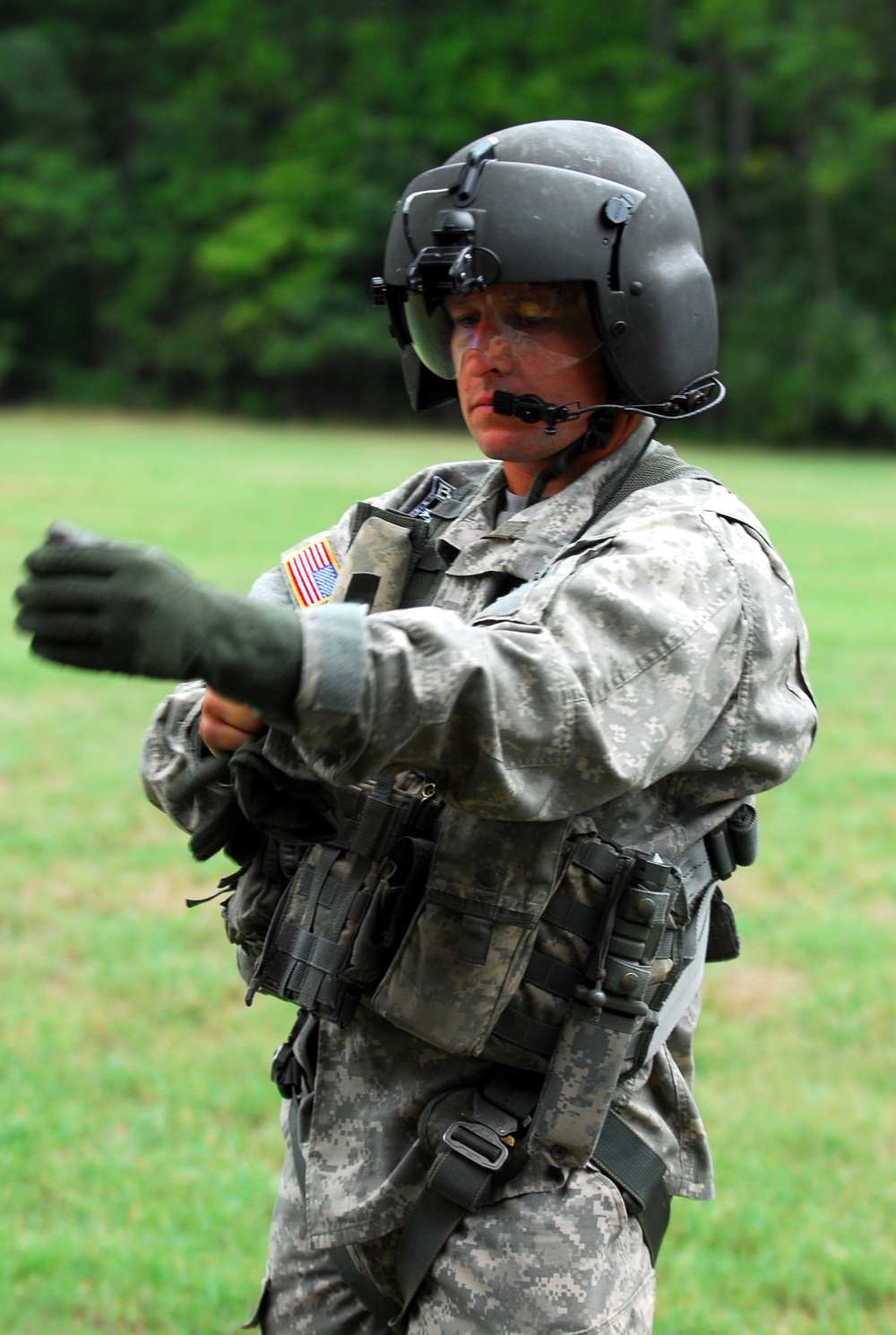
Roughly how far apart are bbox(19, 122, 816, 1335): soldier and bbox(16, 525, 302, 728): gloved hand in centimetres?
15

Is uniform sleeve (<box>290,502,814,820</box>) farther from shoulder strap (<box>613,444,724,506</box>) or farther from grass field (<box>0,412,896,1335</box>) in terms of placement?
grass field (<box>0,412,896,1335</box>)

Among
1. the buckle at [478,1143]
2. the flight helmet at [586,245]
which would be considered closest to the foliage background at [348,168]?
the flight helmet at [586,245]

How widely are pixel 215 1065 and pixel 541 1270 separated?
257 centimetres

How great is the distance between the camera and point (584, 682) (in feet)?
5.53

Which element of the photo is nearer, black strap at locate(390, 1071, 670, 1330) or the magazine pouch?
the magazine pouch

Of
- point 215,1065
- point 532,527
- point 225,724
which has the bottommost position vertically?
point 215,1065

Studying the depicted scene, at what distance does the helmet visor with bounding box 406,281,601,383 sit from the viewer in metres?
2.19

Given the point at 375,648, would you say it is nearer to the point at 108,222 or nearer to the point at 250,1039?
the point at 250,1039

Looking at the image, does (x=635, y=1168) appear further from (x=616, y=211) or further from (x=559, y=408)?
(x=616, y=211)

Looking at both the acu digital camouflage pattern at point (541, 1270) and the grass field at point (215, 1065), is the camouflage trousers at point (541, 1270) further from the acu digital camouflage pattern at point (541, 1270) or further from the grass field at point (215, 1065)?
the grass field at point (215, 1065)

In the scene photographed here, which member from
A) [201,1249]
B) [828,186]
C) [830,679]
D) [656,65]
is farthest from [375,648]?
[656,65]

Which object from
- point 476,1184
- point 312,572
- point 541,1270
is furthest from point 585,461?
point 541,1270

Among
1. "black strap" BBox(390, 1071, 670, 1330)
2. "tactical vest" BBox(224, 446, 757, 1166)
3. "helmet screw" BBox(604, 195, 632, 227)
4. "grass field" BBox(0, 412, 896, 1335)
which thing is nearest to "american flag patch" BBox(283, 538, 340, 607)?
"tactical vest" BBox(224, 446, 757, 1166)

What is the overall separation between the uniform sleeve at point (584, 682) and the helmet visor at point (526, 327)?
1.23ft
